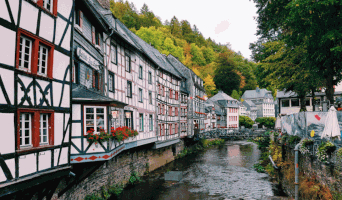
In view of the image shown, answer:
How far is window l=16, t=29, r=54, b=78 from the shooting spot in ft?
24.8

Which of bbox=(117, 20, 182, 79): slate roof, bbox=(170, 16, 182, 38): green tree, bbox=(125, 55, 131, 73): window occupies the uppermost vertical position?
bbox=(170, 16, 182, 38): green tree

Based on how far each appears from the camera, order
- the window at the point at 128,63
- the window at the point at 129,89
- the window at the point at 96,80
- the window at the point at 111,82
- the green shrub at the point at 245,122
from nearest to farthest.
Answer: the window at the point at 96,80, the window at the point at 111,82, the window at the point at 128,63, the window at the point at 129,89, the green shrub at the point at 245,122

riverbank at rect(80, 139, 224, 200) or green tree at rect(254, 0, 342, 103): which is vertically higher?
green tree at rect(254, 0, 342, 103)

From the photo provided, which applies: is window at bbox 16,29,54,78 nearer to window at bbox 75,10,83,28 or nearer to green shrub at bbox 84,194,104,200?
window at bbox 75,10,83,28

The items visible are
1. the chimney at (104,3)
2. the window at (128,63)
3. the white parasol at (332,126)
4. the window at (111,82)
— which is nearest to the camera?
the white parasol at (332,126)

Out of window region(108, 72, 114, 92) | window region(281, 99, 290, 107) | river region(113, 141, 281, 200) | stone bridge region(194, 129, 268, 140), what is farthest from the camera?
stone bridge region(194, 129, 268, 140)

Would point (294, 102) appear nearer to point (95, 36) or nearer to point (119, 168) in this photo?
point (119, 168)

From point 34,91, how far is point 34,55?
1.12 metres

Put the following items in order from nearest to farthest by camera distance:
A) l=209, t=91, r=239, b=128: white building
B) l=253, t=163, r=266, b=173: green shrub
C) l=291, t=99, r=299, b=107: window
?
1. l=253, t=163, r=266, b=173: green shrub
2. l=291, t=99, r=299, b=107: window
3. l=209, t=91, r=239, b=128: white building

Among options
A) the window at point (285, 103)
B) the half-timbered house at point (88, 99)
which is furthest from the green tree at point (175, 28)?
the half-timbered house at point (88, 99)

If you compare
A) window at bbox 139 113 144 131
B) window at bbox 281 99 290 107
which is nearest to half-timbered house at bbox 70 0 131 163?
window at bbox 139 113 144 131

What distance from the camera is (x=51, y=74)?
8.78m

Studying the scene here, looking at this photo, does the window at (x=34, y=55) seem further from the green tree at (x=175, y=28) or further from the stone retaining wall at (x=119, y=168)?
the green tree at (x=175, y=28)

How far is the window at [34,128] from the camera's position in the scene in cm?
763
